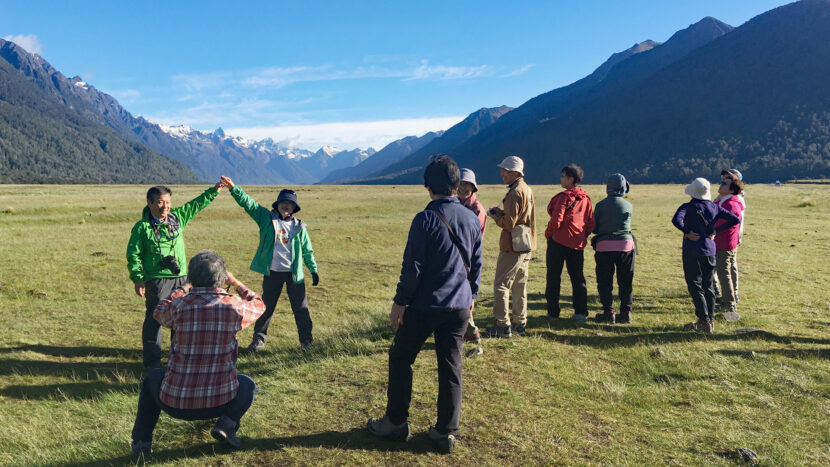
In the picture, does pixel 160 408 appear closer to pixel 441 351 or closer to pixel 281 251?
pixel 441 351

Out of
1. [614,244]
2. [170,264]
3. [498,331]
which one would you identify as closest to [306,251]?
[170,264]

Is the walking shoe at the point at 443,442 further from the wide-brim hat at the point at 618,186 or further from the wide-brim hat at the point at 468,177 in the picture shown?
the wide-brim hat at the point at 618,186

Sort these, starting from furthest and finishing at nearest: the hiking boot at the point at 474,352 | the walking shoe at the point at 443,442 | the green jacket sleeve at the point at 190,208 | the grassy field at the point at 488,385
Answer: the green jacket sleeve at the point at 190,208 < the hiking boot at the point at 474,352 < the grassy field at the point at 488,385 < the walking shoe at the point at 443,442

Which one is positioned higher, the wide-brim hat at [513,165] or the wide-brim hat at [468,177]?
the wide-brim hat at [513,165]

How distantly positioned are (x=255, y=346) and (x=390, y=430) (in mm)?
4282

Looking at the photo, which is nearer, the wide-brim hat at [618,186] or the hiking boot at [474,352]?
the hiking boot at [474,352]

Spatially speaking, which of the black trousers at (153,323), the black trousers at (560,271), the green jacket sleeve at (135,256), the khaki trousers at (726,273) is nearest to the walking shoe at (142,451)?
the black trousers at (153,323)

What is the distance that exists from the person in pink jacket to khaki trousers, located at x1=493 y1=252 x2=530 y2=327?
13.8 feet

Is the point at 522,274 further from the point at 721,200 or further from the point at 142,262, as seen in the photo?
the point at 142,262

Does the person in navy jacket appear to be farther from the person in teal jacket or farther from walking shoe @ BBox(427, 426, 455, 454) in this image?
the person in teal jacket

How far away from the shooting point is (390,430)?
439 centimetres

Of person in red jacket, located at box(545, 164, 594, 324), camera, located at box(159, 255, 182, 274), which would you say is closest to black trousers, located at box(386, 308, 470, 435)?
camera, located at box(159, 255, 182, 274)

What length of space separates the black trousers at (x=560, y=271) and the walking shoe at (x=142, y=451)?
6481 millimetres

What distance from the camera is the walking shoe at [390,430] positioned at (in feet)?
14.4
